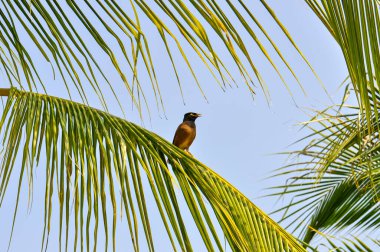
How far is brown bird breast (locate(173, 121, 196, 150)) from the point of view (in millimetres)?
6223

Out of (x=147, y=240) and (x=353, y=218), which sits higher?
(x=353, y=218)

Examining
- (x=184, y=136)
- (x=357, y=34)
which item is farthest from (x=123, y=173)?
(x=184, y=136)

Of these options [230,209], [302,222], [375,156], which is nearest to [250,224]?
[230,209]

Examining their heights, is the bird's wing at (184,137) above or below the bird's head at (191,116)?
below

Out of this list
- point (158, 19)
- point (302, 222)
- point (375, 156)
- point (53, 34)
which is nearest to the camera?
point (158, 19)

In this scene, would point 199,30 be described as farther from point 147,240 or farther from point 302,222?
point 302,222

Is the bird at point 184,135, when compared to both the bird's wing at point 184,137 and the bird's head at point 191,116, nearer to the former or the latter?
the bird's wing at point 184,137

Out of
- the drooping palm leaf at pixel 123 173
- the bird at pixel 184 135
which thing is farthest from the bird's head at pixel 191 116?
the drooping palm leaf at pixel 123 173

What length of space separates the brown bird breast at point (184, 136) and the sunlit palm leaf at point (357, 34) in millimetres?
4902

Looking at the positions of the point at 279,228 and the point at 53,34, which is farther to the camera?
the point at 279,228

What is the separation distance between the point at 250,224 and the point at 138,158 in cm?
41

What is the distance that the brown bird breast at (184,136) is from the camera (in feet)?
20.4

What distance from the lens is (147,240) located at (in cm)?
186

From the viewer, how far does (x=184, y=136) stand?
622 centimetres
